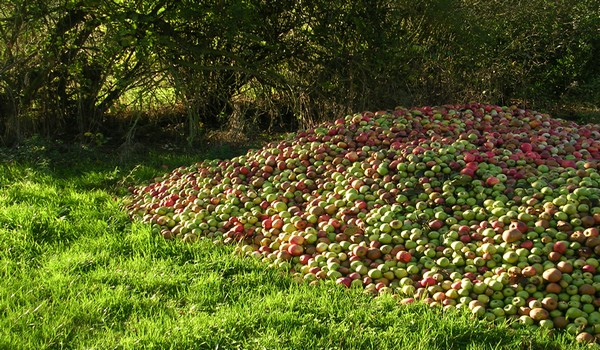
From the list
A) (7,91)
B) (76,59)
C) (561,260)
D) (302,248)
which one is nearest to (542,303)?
(561,260)

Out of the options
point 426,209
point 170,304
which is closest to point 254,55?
point 426,209

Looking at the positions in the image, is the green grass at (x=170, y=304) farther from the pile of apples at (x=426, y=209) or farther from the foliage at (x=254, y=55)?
the foliage at (x=254, y=55)

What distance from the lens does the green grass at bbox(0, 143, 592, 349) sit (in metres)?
3.05

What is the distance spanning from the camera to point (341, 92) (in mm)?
7125

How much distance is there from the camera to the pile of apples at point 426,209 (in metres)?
3.48

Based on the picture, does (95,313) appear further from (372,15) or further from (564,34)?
(564,34)

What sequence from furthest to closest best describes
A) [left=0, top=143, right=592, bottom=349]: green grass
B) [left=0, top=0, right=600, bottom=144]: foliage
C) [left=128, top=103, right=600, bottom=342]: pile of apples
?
[left=0, top=0, right=600, bottom=144]: foliage < [left=128, top=103, right=600, bottom=342]: pile of apples < [left=0, top=143, right=592, bottom=349]: green grass

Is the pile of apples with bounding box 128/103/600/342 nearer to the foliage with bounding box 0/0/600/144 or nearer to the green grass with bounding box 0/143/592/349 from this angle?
the green grass with bounding box 0/143/592/349

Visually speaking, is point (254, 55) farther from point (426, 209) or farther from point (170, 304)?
point (170, 304)

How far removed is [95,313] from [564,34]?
22.4 feet

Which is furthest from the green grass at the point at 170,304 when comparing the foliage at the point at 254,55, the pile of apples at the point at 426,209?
the foliage at the point at 254,55

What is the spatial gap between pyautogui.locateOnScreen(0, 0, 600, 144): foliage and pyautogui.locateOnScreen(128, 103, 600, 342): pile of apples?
1.32 meters

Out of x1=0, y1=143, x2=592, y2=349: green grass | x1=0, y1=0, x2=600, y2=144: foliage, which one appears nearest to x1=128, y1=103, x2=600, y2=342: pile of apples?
x1=0, y1=143, x2=592, y2=349: green grass

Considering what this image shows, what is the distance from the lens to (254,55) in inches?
296
